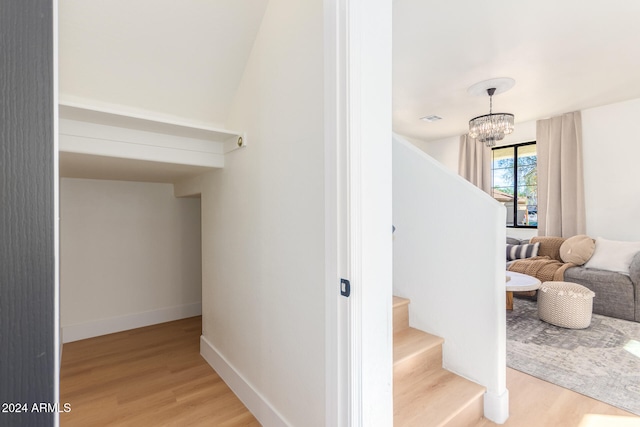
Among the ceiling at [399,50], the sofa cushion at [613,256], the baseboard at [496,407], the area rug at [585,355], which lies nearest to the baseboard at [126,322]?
the ceiling at [399,50]

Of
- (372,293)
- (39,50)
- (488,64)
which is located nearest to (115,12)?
(39,50)

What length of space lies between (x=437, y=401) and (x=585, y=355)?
5.34 ft

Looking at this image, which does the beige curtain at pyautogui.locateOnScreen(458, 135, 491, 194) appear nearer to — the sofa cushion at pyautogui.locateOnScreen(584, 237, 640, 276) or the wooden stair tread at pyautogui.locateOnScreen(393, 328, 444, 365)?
the sofa cushion at pyautogui.locateOnScreen(584, 237, 640, 276)

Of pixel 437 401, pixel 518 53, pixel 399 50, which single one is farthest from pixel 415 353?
pixel 518 53

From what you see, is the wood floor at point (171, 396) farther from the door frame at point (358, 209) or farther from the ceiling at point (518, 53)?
the ceiling at point (518, 53)

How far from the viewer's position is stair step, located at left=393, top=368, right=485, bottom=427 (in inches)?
61.1

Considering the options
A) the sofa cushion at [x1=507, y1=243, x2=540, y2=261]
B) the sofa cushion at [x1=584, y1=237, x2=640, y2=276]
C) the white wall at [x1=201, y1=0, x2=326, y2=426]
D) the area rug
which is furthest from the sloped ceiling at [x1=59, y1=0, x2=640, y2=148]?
the area rug

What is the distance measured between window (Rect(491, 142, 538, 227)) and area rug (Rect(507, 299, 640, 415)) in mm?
2228

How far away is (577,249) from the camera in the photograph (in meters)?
3.85

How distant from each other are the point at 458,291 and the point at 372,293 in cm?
103

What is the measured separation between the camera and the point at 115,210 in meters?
3.08

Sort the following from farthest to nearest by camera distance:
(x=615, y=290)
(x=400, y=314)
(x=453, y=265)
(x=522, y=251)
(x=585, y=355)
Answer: (x=522, y=251) → (x=615, y=290) → (x=585, y=355) → (x=400, y=314) → (x=453, y=265)

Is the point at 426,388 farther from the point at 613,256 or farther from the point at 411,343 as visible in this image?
the point at 613,256

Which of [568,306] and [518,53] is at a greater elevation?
[518,53]
